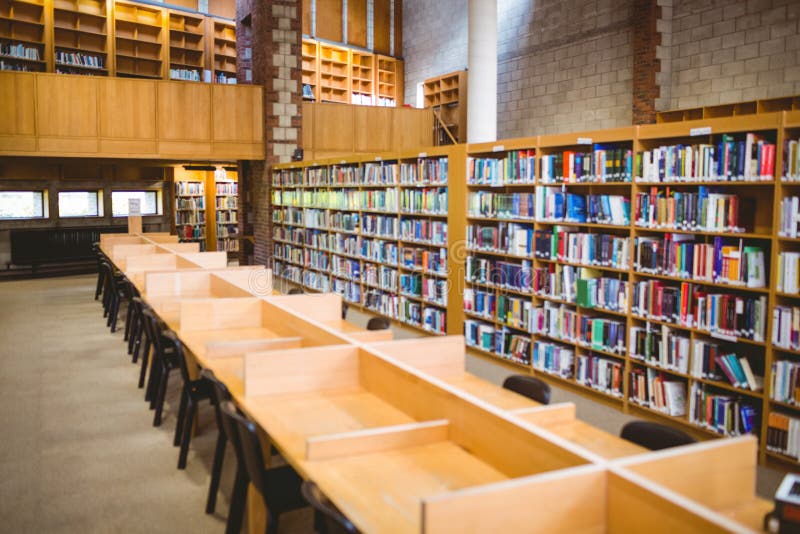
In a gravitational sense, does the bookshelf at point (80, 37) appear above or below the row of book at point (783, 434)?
above

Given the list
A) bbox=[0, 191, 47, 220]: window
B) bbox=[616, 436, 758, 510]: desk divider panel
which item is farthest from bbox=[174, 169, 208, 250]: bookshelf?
bbox=[616, 436, 758, 510]: desk divider panel

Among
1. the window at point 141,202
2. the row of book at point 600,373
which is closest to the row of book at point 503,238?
→ the row of book at point 600,373

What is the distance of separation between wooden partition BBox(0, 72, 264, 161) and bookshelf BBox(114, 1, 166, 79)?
3.36 meters

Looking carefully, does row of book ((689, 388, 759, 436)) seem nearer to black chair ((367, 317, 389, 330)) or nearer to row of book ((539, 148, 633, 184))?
row of book ((539, 148, 633, 184))

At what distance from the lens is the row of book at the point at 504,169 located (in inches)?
239

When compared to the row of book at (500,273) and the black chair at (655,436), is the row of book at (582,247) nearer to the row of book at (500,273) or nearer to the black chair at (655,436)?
the row of book at (500,273)

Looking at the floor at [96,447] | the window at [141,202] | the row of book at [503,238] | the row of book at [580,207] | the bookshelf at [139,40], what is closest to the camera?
the floor at [96,447]

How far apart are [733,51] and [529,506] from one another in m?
9.78

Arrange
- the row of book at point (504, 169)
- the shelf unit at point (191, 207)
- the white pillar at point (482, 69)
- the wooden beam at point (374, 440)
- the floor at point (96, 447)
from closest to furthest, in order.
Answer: the wooden beam at point (374, 440)
the floor at point (96, 447)
the row of book at point (504, 169)
the white pillar at point (482, 69)
the shelf unit at point (191, 207)

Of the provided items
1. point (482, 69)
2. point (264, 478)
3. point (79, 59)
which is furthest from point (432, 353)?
point (79, 59)

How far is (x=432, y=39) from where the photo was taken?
16703 mm

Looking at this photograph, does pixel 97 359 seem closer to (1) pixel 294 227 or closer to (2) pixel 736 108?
(1) pixel 294 227

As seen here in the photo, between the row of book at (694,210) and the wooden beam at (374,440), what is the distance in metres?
2.79

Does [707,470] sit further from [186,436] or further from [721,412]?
[186,436]
